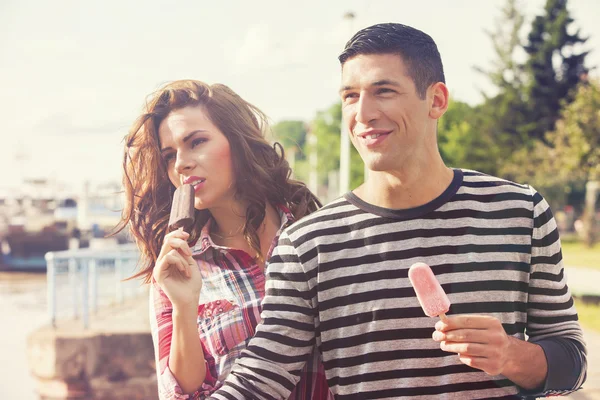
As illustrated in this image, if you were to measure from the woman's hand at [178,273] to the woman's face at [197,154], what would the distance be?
15.2 inches

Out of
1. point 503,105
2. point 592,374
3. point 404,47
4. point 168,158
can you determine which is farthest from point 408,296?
point 503,105

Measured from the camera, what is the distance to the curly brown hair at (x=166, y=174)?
2848 mm

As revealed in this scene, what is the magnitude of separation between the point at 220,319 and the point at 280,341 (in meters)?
0.49

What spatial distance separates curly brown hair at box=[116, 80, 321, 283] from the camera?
2848mm

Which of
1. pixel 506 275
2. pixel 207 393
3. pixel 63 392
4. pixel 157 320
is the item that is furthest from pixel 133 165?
pixel 63 392

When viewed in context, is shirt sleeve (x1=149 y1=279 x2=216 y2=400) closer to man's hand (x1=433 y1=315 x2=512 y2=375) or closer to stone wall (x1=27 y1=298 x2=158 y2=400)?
man's hand (x1=433 y1=315 x2=512 y2=375)

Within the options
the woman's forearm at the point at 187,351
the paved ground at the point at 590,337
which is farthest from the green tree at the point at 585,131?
the woman's forearm at the point at 187,351

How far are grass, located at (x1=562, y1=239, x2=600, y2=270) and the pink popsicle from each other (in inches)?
772

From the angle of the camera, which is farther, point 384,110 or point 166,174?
point 166,174

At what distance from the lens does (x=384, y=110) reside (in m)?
2.14

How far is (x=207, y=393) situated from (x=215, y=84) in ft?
4.40

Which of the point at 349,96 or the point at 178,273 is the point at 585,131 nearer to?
the point at 349,96

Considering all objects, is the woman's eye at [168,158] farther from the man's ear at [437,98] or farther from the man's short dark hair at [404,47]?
the man's ear at [437,98]

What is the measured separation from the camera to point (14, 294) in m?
30.2
